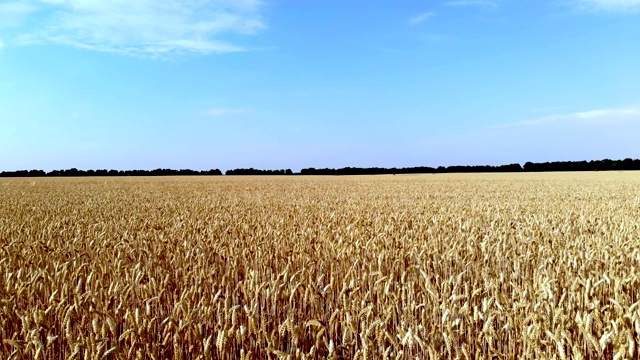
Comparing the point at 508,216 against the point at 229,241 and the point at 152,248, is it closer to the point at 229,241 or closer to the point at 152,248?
the point at 229,241

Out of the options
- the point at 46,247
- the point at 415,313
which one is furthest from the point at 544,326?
the point at 46,247

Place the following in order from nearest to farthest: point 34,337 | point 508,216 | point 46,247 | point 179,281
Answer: point 34,337, point 179,281, point 46,247, point 508,216

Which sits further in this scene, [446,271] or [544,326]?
[446,271]

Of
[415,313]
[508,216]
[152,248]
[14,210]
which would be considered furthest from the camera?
[14,210]

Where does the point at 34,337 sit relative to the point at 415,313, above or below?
above

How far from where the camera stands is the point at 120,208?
42.0ft

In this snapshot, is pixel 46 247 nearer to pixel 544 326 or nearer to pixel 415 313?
pixel 415 313

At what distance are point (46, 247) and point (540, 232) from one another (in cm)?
671

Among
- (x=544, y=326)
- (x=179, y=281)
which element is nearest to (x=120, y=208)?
(x=179, y=281)

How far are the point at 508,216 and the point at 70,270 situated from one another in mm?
8396

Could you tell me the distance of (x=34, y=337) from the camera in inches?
102

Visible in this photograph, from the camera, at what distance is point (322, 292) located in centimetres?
368

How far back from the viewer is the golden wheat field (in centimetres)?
284

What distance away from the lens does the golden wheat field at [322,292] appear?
284 cm
